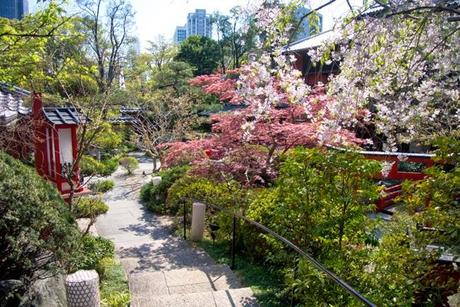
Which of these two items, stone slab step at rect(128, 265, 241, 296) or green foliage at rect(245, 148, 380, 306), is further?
stone slab step at rect(128, 265, 241, 296)

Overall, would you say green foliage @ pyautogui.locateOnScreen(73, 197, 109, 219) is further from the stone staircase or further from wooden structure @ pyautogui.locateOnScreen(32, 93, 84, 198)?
the stone staircase

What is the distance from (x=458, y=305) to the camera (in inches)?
118

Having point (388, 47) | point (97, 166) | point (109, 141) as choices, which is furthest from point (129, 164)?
point (388, 47)

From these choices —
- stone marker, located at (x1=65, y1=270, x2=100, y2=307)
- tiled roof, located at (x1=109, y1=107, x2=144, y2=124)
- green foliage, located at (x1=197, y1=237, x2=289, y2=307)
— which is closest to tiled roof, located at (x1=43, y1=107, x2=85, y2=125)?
green foliage, located at (x1=197, y1=237, x2=289, y2=307)

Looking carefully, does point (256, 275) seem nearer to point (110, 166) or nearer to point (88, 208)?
point (88, 208)

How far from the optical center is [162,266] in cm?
667

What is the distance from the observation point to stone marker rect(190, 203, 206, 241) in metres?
7.65

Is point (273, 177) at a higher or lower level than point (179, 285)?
higher

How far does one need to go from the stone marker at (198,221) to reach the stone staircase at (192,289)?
1670mm

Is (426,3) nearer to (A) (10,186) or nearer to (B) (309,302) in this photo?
(B) (309,302)

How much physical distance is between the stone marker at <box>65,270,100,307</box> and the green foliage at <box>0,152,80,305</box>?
0.26 m

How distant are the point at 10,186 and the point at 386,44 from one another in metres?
3.76

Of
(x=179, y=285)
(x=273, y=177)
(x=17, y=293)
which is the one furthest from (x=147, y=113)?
(x=17, y=293)

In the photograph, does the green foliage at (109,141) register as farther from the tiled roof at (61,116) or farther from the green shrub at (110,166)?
the tiled roof at (61,116)
